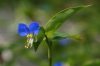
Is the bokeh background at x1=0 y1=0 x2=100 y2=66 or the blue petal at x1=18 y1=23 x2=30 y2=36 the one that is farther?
the bokeh background at x1=0 y1=0 x2=100 y2=66

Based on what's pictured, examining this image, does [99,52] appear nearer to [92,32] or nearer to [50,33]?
[92,32]

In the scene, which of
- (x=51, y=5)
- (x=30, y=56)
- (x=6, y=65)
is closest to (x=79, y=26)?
(x=51, y=5)

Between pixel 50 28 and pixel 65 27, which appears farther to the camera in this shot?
pixel 65 27

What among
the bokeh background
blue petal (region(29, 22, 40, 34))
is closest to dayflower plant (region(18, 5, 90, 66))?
blue petal (region(29, 22, 40, 34))

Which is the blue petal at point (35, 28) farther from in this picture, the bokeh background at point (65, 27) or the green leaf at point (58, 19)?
the bokeh background at point (65, 27)

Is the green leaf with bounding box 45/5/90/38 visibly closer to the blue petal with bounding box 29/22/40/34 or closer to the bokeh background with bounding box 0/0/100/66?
the blue petal with bounding box 29/22/40/34

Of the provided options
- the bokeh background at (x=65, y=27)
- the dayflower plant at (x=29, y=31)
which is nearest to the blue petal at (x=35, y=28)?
the dayflower plant at (x=29, y=31)

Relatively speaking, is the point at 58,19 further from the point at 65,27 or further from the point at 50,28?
the point at 65,27

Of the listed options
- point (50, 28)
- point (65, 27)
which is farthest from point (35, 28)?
point (65, 27)
